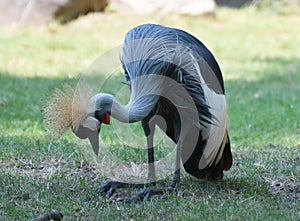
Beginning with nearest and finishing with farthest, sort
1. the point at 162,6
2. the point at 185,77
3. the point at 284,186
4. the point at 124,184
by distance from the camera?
1. the point at 185,77
2. the point at 124,184
3. the point at 284,186
4. the point at 162,6

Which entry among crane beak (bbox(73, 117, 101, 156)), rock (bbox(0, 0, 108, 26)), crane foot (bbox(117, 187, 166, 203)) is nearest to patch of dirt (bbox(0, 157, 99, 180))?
crane foot (bbox(117, 187, 166, 203))

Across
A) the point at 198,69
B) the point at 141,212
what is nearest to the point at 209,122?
the point at 198,69

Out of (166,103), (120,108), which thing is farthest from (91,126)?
(166,103)

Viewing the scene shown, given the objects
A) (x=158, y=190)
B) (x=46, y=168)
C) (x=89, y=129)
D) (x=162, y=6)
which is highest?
(x=89, y=129)

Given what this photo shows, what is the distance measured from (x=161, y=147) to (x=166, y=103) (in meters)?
1.62

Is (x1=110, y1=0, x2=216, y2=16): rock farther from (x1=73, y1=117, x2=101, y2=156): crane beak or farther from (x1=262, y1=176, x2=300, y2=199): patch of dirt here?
(x1=73, y1=117, x2=101, y2=156): crane beak

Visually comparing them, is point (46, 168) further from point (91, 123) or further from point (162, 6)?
point (162, 6)

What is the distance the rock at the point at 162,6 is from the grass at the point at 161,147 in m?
0.18

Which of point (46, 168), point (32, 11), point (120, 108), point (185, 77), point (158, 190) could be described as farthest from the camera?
point (32, 11)

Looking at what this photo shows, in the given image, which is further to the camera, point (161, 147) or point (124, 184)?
point (161, 147)

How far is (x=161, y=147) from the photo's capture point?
580 centimetres

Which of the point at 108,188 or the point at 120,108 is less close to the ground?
the point at 120,108

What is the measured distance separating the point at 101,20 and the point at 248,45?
2.60 metres

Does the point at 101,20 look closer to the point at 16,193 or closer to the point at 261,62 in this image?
the point at 261,62
